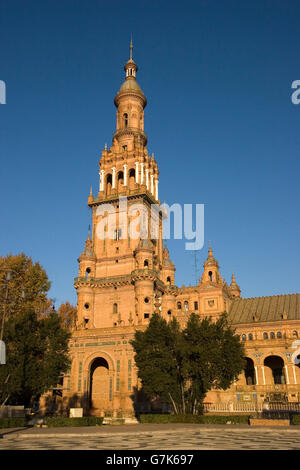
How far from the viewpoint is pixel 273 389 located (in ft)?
182

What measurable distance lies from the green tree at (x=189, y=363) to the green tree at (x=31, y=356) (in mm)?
7407

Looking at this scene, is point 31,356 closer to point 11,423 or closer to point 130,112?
point 11,423

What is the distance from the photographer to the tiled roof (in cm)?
6812

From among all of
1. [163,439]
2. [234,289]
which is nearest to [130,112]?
[234,289]

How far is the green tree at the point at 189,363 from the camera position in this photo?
36.1 metres

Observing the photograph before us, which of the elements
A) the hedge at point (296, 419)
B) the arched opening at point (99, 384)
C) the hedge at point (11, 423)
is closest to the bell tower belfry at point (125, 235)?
the arched opening at point (99, 384)

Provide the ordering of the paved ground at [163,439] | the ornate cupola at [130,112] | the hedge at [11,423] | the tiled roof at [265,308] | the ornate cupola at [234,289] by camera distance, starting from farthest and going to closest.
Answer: the ornate cupola at [234,289], the ornate cupola at [130,112], the tiled roof at [265,308], the hedge at [11,423], the paved ground at [163,439]

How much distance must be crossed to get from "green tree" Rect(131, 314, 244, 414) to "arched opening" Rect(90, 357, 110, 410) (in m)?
17.9

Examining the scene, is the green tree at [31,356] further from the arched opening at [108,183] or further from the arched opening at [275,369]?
the arched opening at [275,369]

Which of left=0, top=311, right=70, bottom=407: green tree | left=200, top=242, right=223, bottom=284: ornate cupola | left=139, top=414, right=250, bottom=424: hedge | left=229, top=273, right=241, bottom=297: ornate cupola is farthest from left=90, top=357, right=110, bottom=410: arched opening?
left=229, top=273, right=241, bottom=297: ornate cupola

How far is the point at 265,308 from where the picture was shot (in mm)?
70938

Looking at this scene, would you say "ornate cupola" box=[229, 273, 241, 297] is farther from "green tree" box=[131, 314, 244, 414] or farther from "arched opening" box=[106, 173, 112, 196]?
"green tree" box=[131, 314, 244, 414]
